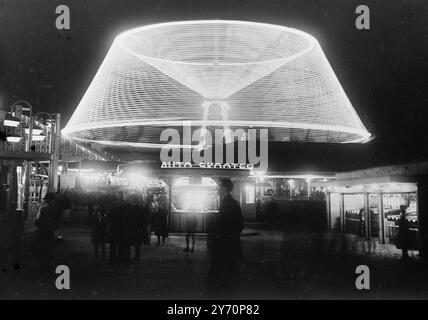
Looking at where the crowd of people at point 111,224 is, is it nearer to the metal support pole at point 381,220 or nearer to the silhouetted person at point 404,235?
the silhouetted person at point 404,235

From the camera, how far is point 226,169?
10.5 meters

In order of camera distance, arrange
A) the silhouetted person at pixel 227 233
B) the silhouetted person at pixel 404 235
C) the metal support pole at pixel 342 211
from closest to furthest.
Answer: the silhouetted person at pixel 227 233 < the silhouetted person at pixel 404 235 < the metal support pole at pixel 342 211

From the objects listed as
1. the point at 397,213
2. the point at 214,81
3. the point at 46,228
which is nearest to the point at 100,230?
the point at 46,228

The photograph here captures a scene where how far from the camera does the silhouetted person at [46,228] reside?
7453 millimetres

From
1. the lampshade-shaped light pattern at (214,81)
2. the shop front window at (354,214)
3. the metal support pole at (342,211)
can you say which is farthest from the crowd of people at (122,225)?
the metal support pole at (342,211)

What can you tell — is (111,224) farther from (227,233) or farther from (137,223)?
(227,233)

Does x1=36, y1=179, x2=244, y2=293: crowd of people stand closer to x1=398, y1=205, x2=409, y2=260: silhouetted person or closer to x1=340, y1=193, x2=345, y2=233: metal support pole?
x1=398, y1=205, x2=409, y2=260: silhouetted person

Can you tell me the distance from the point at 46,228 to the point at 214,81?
4.66 metres

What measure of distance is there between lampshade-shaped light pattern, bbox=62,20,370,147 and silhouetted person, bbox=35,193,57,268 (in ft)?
9.40

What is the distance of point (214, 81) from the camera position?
5.04 meters

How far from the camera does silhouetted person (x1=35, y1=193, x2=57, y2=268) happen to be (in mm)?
7453

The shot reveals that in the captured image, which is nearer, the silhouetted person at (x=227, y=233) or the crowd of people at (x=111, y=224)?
the silhouetted person at (x=227, y=233)

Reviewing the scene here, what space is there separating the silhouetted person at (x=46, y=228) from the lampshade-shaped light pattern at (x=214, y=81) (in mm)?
2866
